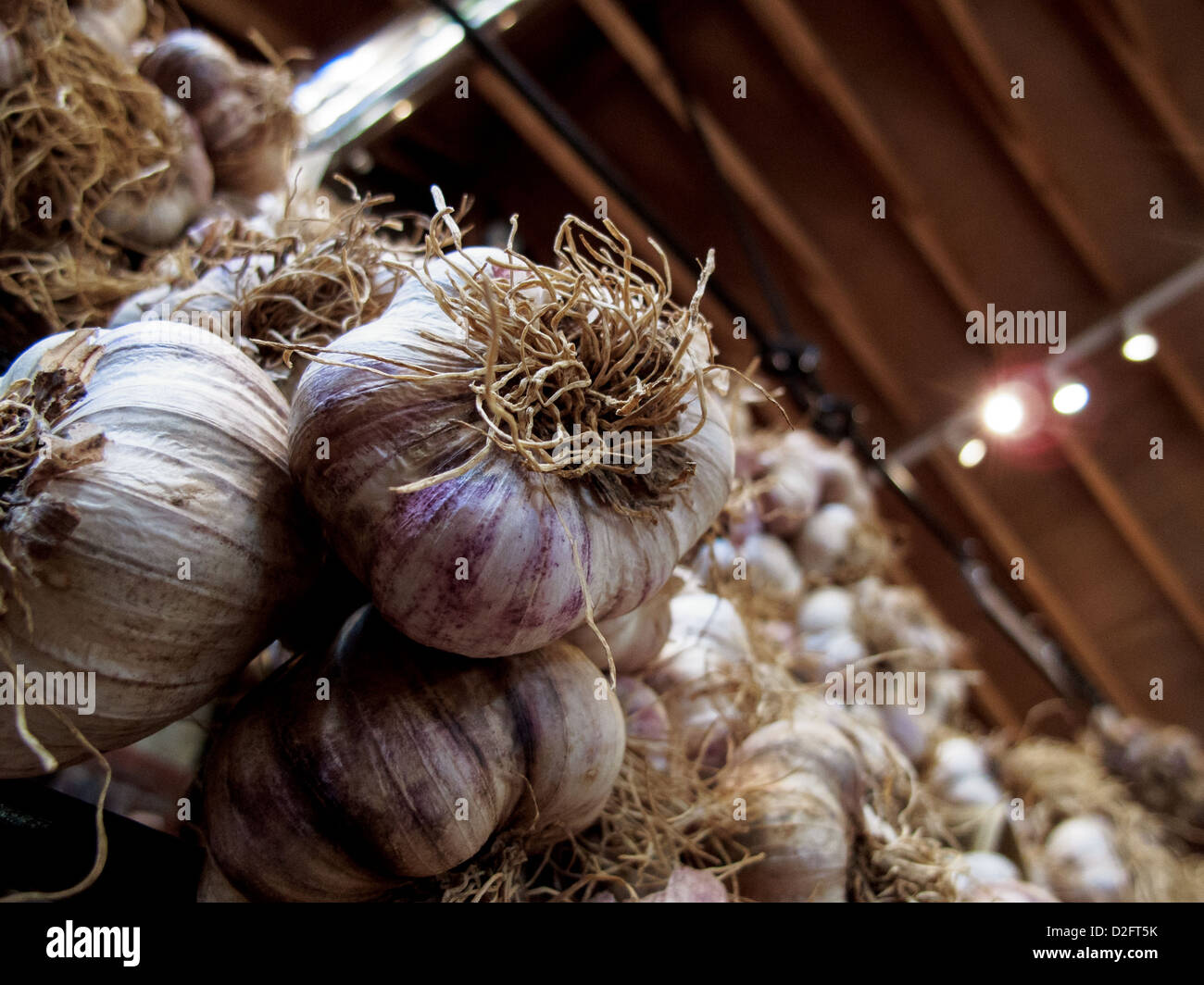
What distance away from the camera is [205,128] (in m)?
1.13

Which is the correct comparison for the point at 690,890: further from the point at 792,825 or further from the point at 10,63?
the point at 10,63

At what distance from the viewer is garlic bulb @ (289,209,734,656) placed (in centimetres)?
49

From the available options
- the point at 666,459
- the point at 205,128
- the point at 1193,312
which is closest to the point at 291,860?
the point at 666,459

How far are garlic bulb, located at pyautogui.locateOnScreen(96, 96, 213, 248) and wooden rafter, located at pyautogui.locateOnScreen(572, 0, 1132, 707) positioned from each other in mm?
1740

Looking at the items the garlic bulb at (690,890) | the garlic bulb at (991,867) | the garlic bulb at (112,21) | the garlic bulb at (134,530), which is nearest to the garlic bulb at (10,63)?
the garlic bulb at (112,21)

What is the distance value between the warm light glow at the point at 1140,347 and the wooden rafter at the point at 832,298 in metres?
0.77

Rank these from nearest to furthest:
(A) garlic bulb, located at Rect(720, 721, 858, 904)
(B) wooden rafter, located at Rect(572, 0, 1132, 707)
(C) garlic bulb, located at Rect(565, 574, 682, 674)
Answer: (C) garlic bulb, located at Rect(565, 574, 682, 674) → (A) garlic bulb, located at Rect(720, 721, 858, 904) → (B) wooden rafter, located at Rect(572, 0, 1132, 707)

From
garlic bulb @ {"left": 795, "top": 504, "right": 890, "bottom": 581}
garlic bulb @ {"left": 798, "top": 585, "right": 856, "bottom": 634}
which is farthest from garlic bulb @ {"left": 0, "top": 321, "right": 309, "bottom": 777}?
garlic bulb @ {"left": 795, "top": 504, "right": 890, "bottom": 581}

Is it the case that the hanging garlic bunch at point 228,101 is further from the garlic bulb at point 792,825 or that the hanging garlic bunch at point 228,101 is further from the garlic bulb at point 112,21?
the garlic bulb at point 792,825

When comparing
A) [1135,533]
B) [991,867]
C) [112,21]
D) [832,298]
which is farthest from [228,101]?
[1135,533]

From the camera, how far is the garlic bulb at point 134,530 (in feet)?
1.54

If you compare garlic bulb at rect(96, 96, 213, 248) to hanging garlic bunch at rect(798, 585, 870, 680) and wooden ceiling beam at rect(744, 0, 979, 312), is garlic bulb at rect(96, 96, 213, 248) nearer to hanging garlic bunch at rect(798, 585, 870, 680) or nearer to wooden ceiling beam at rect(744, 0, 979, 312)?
hanging garlic bunch at rect(798, 585, 870, 680)

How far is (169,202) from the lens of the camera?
3.39ft
